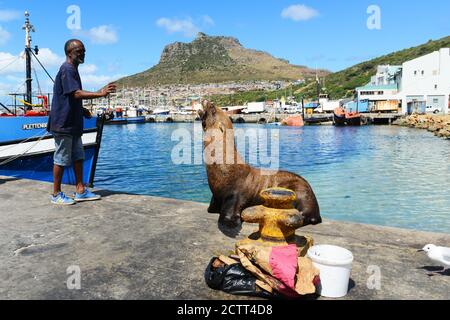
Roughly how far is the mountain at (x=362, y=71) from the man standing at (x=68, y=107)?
98.4 meters

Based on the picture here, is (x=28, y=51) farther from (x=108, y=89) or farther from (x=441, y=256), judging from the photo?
(x=441, y=256)

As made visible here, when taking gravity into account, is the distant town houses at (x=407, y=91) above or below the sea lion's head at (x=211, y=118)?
above

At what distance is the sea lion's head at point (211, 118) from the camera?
4.64 metres

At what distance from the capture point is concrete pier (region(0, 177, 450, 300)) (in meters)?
3.08

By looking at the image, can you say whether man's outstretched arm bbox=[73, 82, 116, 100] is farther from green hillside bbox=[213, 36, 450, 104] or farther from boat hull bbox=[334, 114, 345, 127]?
green hillside bbox=[213, 36, 450, 104]

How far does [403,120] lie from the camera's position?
58.1m

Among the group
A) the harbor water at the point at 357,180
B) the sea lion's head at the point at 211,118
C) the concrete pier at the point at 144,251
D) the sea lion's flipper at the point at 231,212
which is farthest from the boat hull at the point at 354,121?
the sea lion's flipper at the point at 231,212

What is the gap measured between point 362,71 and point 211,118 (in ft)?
398

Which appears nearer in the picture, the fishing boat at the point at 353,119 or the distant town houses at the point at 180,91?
the fishing boat at the point at 353,119

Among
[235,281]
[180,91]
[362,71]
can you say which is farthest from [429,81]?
[180,91]

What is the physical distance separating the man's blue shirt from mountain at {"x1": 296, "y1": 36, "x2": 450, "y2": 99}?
98476 millimetres

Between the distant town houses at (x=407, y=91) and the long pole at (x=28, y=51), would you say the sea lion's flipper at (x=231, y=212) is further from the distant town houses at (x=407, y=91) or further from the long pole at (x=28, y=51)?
the distant town houses at (x=407, y=91)

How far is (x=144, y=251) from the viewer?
396cm

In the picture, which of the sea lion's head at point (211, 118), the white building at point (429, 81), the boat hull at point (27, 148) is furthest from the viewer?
the white building at point (429, 81)
